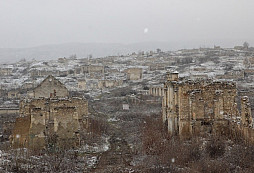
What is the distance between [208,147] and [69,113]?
26.4 ft

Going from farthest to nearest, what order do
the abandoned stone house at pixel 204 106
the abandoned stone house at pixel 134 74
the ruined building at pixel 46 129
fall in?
1. the abandoned stone house at pixel 134 74
2. the abandoned stone house at pixel 204 106
3. the ruined building at pixel 46 129

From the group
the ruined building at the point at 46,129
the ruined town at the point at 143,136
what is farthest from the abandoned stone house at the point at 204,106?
the ruined building at the point at 46,129

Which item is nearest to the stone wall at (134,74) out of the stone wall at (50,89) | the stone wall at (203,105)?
the stone wall at (50,89)

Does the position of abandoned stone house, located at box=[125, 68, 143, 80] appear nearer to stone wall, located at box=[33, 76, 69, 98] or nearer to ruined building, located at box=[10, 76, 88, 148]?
stone wall, located at box=[33, 76, 69, 98]

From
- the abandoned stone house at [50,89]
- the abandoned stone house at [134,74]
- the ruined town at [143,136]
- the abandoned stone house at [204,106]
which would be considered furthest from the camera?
the abandoned stone house at [134,74]

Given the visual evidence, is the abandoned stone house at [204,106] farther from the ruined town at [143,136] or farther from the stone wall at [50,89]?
the stone wall at [50,89]

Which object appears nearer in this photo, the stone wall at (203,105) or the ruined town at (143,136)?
the ruined town at (143,136)

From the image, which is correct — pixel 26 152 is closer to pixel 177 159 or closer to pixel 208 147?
pixel 177 159

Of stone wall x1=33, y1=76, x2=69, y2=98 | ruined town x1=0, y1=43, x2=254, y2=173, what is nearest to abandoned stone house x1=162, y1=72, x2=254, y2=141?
ruined town x1=0, y1=43, x2=254, y2=173

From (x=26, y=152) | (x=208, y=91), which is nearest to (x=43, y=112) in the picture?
(x=26, y=152)

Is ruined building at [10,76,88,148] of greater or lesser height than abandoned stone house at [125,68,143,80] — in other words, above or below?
above

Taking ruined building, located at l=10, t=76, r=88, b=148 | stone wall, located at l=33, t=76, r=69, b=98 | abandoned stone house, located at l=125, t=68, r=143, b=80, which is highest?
stone wall, located at l=33, t=76, r=69, b=98

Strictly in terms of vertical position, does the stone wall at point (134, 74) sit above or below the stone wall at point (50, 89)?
below

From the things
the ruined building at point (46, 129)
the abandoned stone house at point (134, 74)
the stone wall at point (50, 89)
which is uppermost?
the stone wall at point (50, 89)
